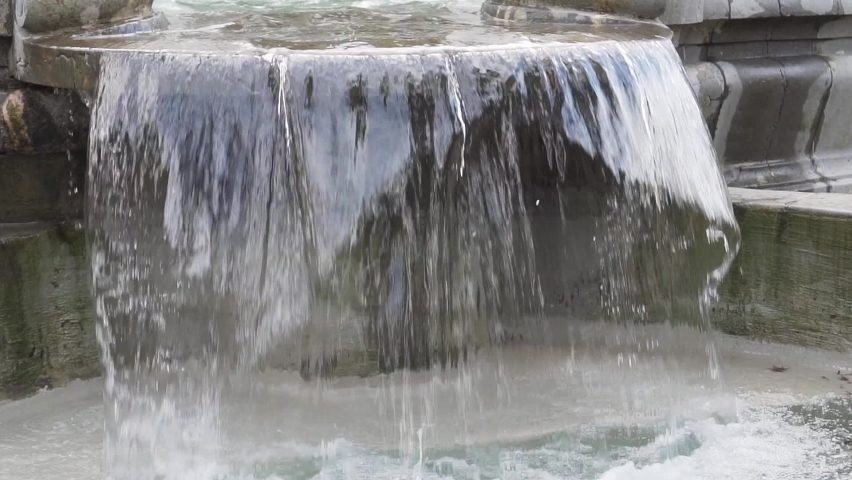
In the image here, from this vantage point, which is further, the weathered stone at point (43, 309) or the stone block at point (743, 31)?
the stone block at point (743, 31)

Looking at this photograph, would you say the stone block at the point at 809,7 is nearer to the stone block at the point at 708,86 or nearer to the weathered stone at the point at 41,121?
the stone block at the point at 708,86

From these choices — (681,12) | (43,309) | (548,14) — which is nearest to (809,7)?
(681,12)

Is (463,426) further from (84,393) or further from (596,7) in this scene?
(596,7)

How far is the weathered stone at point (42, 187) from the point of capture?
349 cm

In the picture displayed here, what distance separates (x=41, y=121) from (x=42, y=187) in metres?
0.25

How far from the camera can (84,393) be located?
3.57m

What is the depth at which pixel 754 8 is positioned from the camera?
4.28m

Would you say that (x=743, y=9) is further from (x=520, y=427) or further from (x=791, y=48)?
(x=520, y=427)

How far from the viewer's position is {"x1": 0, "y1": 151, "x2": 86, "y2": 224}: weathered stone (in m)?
3.49

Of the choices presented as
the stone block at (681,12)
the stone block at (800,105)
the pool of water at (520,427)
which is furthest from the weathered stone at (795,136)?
the pool of water at (520,427)

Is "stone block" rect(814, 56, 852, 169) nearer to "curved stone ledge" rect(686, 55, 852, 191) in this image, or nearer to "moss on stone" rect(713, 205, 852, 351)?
"curved stone ledge" rect(686, 55, 852, 191)

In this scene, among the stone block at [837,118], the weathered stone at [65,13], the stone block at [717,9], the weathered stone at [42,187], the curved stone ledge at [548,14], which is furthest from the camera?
the stone block at [837,118]

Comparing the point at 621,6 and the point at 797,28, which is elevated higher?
the point at 621,6

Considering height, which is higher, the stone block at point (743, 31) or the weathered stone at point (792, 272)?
the stone block at point (743, 31)
